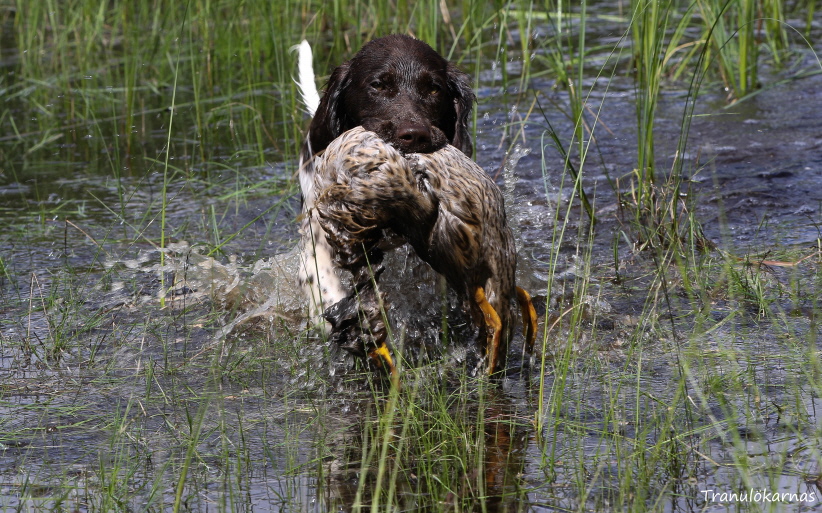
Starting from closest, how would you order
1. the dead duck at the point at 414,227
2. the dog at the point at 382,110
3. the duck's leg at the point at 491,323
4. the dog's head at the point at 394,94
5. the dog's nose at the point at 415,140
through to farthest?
the dead duck at the point at 414,227
the duck's leg at the point at 491,323
the dog's nose at the point at 415,140
the dog at the point at 382,110
the dog's head at the point at 394,94

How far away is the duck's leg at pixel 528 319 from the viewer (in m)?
3.11

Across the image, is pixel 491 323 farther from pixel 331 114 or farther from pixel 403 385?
pixel 331 114

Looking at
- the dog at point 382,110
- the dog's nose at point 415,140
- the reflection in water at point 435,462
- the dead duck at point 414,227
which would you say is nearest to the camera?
the reflection in water at point 435,462

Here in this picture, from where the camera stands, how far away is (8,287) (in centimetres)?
392

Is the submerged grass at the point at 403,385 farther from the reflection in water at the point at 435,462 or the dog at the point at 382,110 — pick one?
the dog at the point at 382,110

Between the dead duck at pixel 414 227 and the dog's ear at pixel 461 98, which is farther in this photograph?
the dog's ear at pixel 461 98

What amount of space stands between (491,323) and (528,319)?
0.84 ft

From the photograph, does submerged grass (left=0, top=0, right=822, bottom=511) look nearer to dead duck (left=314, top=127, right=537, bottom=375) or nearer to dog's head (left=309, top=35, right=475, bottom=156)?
dead duck (left=314, top=127, right=537, bottom=375)

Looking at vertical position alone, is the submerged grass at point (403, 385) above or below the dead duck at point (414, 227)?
below

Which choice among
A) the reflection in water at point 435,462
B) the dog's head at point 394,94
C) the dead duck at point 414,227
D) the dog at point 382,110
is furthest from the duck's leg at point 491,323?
the dog's head at point 394,94

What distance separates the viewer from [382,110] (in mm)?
3461

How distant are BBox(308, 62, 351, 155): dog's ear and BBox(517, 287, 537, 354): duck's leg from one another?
0.93 meters

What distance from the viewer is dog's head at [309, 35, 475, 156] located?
3.47 meters

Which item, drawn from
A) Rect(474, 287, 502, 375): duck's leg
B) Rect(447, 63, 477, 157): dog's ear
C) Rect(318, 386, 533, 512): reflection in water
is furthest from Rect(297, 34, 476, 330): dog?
Rect(318, 386, 533, 512): reflection in water
